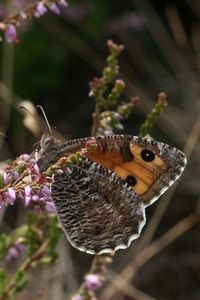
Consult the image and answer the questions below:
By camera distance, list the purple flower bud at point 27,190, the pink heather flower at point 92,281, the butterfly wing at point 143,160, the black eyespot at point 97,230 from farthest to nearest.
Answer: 1. the pink heather flower at point 92,281
2. the black eyespot at point 97,230
3. the butterfly wing at point 143,160
4. the purple flower bud at point 27,190

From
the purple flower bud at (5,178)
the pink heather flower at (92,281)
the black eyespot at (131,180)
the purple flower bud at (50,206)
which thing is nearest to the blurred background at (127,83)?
the pink heather flower at (92,281)

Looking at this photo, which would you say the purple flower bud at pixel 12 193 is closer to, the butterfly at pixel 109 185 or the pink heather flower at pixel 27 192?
the pink heather flower at pixel 27 192

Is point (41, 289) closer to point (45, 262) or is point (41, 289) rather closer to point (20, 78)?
point (45, 262)

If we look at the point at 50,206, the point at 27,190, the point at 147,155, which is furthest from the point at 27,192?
the point at 147,155

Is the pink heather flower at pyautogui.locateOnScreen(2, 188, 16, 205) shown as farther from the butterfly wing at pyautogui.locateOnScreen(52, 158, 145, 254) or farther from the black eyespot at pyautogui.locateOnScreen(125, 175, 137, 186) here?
the black eyespot at pyautogui.locateOnScreen(125, 175, 137, 186)

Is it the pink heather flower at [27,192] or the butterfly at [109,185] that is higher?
the pink heather flower at [27,192]

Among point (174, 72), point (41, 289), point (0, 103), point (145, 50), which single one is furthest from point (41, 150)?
point (145, 50)
